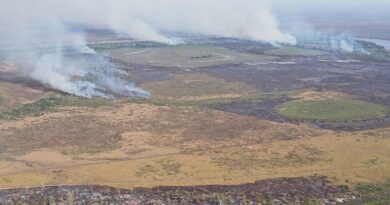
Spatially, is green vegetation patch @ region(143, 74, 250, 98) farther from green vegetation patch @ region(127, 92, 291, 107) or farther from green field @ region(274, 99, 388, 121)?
green field @ region(274, 99, 388, 121)

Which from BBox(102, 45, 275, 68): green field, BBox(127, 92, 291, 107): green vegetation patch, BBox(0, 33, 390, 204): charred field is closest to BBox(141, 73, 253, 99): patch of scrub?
BBox(0, 33, 390, 204): charred field

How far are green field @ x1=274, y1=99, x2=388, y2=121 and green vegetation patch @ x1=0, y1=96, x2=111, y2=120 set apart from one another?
23596 mm

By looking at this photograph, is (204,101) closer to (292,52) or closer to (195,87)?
(195,87)

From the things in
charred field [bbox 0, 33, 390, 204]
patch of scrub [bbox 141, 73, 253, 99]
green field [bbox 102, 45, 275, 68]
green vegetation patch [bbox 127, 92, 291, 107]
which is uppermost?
green field [bbox 102, 45, 275, 68]

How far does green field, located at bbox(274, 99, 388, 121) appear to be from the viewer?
226 feet

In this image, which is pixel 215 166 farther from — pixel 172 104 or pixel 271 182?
pixel 172 104

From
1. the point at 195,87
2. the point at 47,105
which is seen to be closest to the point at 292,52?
the point at 195,87

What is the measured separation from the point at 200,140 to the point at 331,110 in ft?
73.0

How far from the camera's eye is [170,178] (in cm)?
4653

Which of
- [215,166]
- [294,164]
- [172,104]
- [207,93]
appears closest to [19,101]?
[172,104]

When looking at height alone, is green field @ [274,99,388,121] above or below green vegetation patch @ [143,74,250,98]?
below

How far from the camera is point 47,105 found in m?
70.6

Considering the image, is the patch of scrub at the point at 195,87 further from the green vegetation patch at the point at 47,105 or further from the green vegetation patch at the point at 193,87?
the green vegetation patch at the point at 47,105

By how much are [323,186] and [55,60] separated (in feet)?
222
